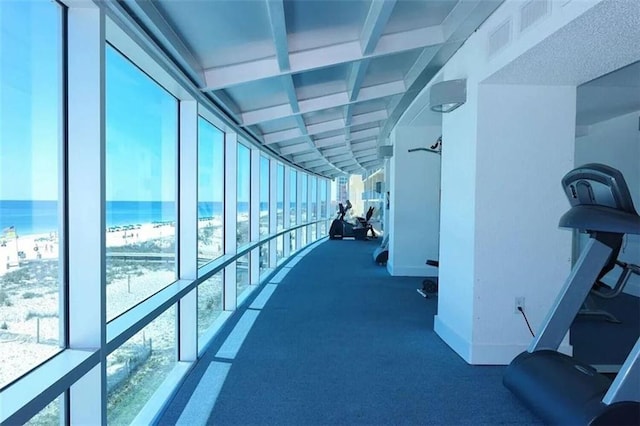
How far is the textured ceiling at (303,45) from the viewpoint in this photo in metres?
2.68

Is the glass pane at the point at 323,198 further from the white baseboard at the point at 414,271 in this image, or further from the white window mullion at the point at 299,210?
the white baseboard at the point at 414,271

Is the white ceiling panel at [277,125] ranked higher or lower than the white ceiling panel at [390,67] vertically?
lower

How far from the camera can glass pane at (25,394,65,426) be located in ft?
6.00

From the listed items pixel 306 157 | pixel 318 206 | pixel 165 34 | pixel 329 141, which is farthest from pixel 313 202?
pixel 165 34

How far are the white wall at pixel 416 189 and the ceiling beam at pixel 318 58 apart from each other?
3582 millimetres

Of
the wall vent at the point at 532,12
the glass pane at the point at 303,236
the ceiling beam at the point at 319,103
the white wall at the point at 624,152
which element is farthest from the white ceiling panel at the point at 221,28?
the glass pane at the point at 303,236

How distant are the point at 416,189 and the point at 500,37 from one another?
4.35m

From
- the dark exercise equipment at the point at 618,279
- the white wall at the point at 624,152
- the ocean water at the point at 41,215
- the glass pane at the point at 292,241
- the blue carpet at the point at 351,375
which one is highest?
the white wall at the point at 624,152

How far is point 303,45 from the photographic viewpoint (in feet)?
11.4

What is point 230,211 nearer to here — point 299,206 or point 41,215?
point 41,215

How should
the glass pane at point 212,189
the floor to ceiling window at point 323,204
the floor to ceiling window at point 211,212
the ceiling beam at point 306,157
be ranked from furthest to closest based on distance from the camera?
1. the floor to ceiling window at point 323,204
2. the ceiling beam at point 306,157
3. the glass pane at point 212,189
4. the floor to ceiling window at point 211,212

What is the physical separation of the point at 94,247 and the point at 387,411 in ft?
7.06

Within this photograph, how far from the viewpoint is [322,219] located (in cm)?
1597

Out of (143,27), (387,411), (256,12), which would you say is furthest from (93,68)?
(387,411)
